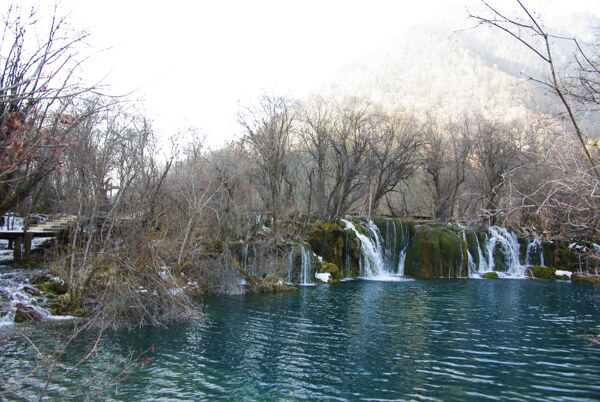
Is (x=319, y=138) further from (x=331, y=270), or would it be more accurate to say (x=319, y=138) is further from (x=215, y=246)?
(x=215, y=246)

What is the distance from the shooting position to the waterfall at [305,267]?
2353 centimetres

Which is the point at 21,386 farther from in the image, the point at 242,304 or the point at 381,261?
the point at 381,261

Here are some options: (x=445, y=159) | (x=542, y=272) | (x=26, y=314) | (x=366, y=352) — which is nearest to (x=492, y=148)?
(x=445, y=159)

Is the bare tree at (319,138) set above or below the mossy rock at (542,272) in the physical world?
above

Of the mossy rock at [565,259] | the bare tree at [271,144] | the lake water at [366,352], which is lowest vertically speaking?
the lake water at [366,352]

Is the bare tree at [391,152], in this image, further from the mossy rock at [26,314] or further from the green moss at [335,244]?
the mossy rock at [26,314]

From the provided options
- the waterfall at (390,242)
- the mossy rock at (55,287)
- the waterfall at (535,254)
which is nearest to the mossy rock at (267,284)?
the mossy rock at (55,287)

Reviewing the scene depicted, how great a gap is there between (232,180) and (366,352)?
569 inches

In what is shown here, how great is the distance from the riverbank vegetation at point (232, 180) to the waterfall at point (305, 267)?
0.80m

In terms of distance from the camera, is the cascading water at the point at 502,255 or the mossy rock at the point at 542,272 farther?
the cascading water at the point at 502,255

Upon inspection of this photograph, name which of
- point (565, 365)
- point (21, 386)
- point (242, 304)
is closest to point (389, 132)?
point (242, 304)

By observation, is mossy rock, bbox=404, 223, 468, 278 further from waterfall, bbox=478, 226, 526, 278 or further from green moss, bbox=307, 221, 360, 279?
green moss, bbox=307, 221, 360, 279

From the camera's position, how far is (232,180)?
2323 cm

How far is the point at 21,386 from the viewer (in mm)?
7617
